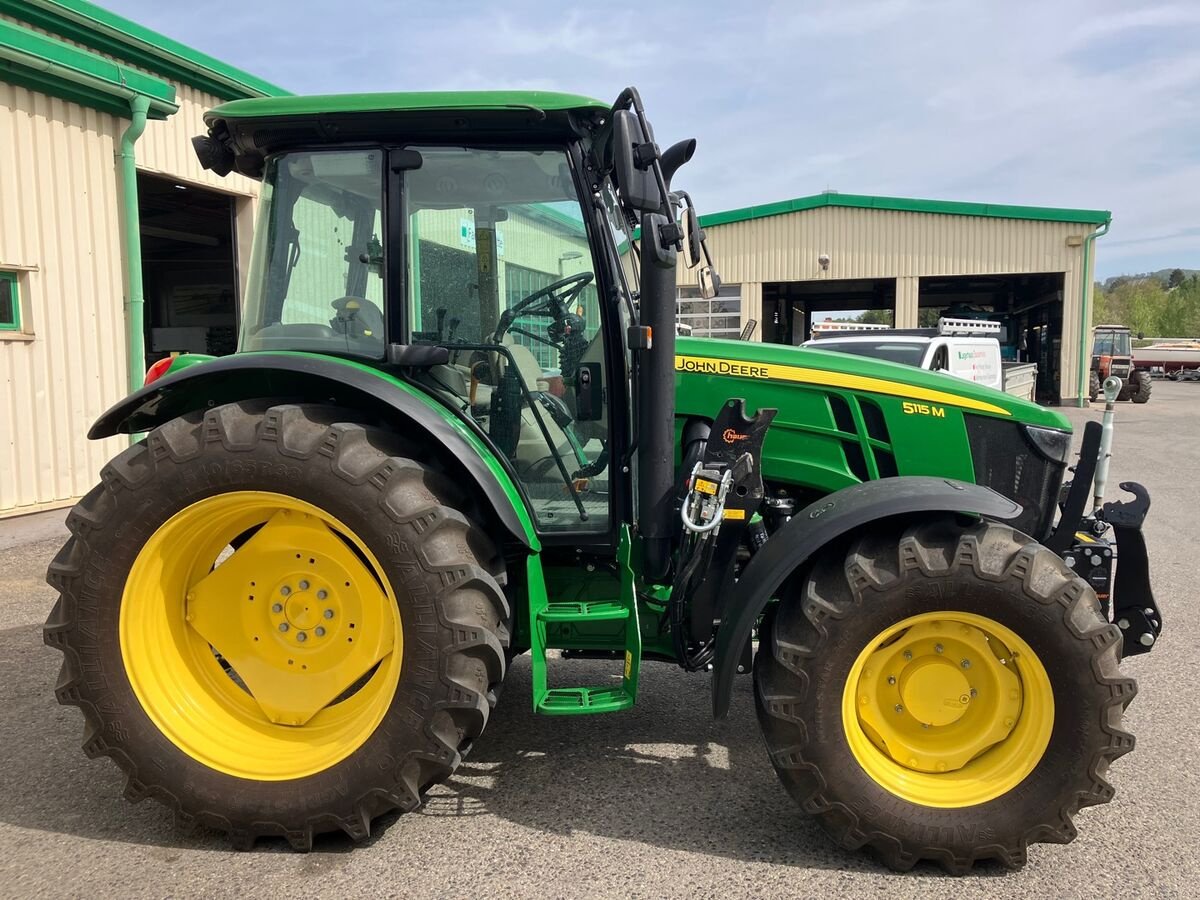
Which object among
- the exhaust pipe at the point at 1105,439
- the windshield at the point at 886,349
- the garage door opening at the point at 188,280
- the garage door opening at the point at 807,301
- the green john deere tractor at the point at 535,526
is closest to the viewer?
the green john deere tractor at the point at 535,526

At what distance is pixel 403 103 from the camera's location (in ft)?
9.09

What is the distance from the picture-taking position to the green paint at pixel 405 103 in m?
2.71

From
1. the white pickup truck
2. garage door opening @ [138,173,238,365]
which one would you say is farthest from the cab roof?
garage door opening @ [138,173,238,365]

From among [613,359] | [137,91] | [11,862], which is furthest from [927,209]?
[11,862]

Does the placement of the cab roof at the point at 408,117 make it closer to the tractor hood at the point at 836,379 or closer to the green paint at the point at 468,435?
the green paint at the point at 468,435

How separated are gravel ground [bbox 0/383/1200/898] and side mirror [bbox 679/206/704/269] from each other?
1.85 meters

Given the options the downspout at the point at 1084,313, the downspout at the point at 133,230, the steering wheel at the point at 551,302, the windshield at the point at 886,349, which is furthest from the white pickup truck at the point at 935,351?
the steering wheel at the point at 551,302

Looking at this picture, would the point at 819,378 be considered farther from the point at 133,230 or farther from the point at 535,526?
the point at 133,230

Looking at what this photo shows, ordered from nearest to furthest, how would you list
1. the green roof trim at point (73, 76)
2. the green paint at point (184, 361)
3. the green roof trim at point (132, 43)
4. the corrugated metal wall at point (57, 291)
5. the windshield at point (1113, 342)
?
1. the green paint at point (184, 361)
2. the green roof trim at point (73, 76)
3. the corrugated metal wall at point (57, 291)
4. the green roof trim at point (132, 43)
5. the windshield at point (1113, 342)

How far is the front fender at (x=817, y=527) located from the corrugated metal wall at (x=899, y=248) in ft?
66.1

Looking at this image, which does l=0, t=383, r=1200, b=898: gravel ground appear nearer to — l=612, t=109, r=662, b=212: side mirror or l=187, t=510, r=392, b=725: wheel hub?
l=187, t=510, r=392, b=725: wheel hub

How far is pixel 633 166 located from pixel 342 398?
4.03 feet

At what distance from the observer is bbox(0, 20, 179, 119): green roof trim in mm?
6520

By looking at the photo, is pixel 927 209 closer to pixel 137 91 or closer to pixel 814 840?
pixel 137 91
